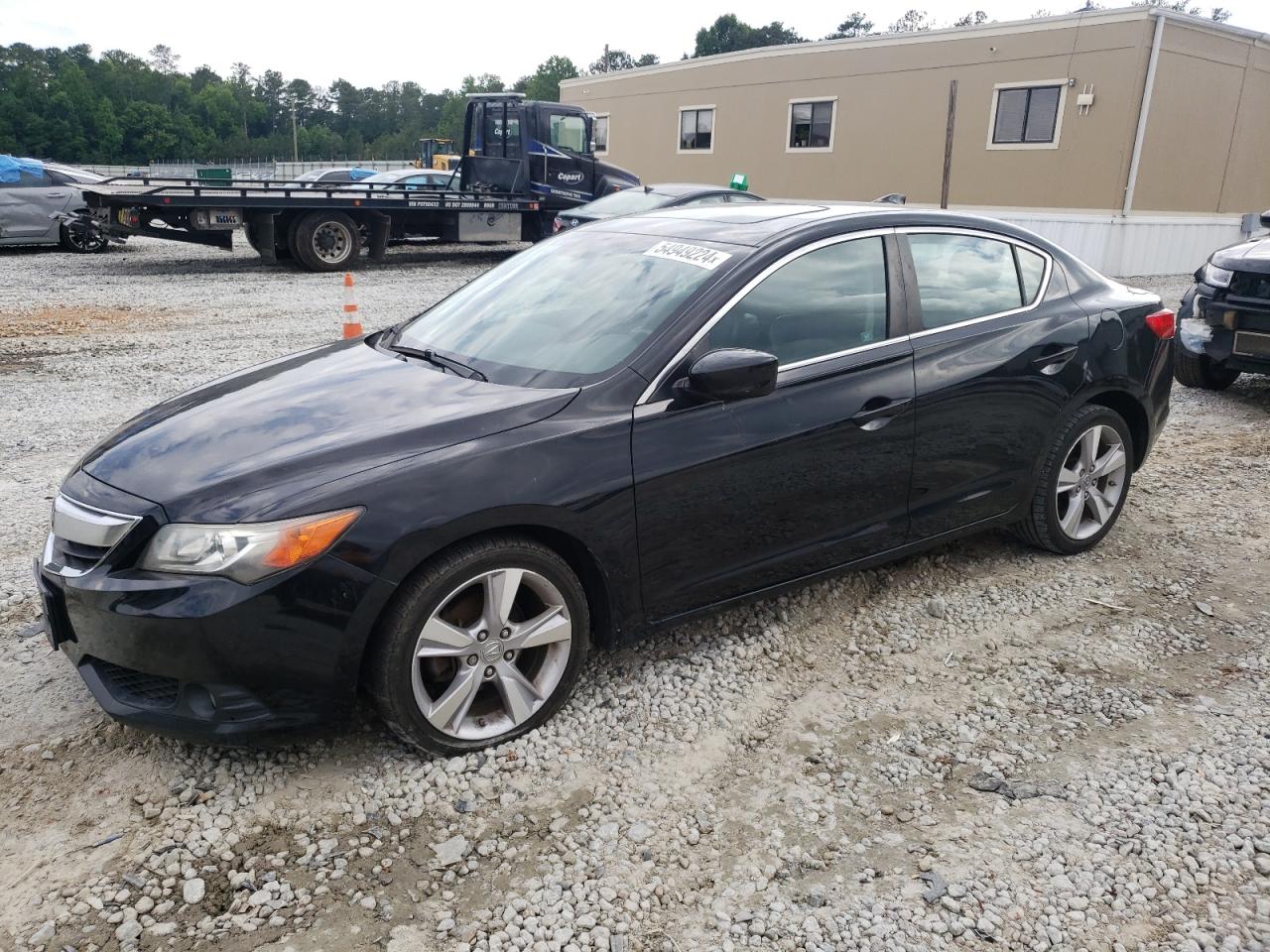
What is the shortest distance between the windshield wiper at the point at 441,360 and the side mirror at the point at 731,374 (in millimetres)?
726

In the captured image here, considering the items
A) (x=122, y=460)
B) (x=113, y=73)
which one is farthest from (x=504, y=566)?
(x=113, y=73)

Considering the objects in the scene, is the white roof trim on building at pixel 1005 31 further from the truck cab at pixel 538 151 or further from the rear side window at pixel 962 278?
the rear side window at pixel 962 278

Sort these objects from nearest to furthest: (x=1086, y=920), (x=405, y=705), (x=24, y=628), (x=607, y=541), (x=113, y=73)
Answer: (x=1086, y=920)
(x=405, y=705)
(x=607, y=541)
(x=24, y=628)
(x=113, y=73)

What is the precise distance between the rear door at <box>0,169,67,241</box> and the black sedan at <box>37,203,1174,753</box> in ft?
49.4

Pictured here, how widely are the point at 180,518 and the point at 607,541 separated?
4.03 feet

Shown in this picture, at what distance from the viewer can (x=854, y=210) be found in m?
3.96

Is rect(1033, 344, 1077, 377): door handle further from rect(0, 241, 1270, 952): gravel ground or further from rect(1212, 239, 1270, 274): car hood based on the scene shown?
rect(1212, 239, 1270, 274): car hood

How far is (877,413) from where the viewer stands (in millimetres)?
3629

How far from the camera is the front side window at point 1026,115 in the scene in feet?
66.2

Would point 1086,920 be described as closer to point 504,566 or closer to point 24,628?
point 504,566

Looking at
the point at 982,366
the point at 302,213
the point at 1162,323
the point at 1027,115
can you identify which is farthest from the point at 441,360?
the point at 1027,115

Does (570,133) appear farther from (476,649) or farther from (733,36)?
(733,36)

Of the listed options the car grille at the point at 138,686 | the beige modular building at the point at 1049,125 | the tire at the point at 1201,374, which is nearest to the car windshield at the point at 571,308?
the car grille at the point at 138,686

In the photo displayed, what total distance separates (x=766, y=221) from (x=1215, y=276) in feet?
17.7
